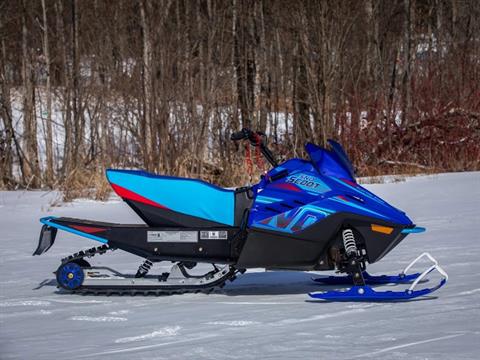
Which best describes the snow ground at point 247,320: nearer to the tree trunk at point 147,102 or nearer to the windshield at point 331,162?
the windshield at point 331,162

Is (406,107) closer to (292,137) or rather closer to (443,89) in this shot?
(443,89)

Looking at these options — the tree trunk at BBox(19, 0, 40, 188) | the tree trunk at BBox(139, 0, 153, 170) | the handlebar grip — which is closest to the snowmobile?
the handlebar grip

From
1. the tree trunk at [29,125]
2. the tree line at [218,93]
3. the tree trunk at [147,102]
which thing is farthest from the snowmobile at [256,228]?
the tree trunk at [29,125]

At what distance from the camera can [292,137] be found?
46.3 ft

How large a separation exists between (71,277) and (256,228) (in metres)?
1.20

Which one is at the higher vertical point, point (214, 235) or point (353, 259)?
point (214, 235)

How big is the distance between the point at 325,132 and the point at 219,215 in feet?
27.3

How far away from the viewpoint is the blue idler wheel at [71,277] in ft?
18.1

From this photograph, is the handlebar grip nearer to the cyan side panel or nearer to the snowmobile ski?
the cyan side panel

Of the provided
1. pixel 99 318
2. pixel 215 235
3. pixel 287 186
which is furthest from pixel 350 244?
pixel 99 318

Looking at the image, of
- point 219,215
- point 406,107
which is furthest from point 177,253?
point 406,107

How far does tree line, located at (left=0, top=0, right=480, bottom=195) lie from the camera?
12.6 metres

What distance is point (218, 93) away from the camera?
43.8 ft

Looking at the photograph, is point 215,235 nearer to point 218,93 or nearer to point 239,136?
point 239,136
